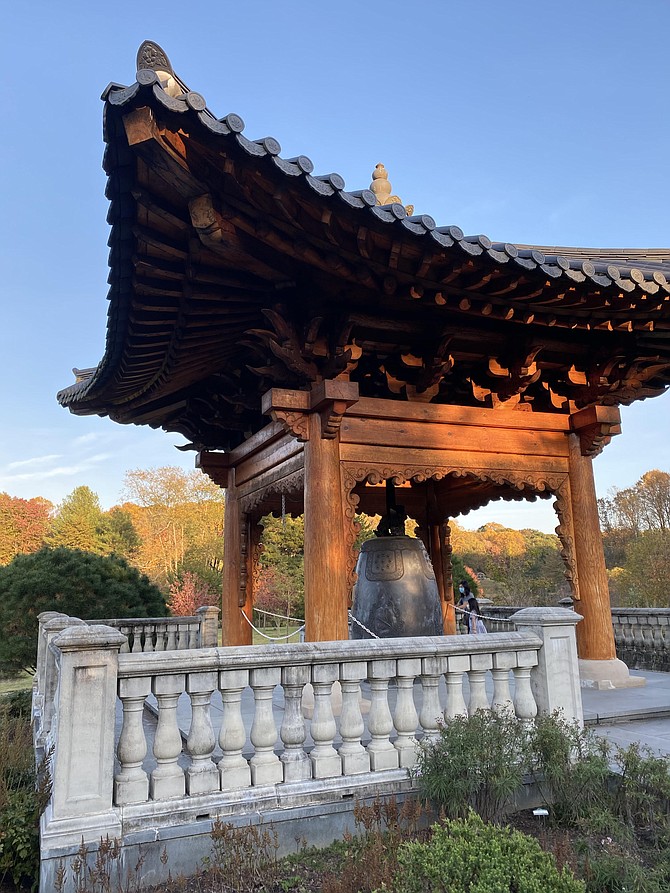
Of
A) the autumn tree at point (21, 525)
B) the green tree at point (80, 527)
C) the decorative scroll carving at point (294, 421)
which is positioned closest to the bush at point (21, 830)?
the decorative scroll carving at point (294, 421)

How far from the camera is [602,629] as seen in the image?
6570 mm

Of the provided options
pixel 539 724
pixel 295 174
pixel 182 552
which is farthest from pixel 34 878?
pixel 182 552

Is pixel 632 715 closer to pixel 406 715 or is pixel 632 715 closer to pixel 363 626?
pixel 363 626

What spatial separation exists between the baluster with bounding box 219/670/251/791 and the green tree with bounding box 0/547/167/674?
8.68m

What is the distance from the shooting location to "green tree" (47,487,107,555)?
3603cm

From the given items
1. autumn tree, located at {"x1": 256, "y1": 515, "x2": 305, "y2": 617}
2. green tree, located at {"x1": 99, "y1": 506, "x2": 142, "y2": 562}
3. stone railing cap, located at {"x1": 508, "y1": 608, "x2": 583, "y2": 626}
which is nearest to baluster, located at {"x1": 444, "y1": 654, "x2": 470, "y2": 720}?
stone railing cap, located at {"x1": 508, "y1": 608, "x2": 583, "y2": 626}

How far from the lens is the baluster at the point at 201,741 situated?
3201mm

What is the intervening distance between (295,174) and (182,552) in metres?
36.6

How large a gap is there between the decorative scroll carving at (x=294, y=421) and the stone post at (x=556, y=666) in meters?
2.48

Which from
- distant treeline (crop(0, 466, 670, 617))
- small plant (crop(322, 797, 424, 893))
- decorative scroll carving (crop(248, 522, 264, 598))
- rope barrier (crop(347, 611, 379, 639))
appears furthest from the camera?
distant treeline (crop(0, 466, 670, 617))

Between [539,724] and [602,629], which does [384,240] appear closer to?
[539,724]

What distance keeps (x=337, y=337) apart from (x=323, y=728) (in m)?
3.27

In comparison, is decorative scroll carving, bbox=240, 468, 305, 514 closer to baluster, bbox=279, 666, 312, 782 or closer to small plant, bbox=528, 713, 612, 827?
baluster, bbox=279, 666, 312, 782

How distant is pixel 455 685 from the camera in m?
3.91
